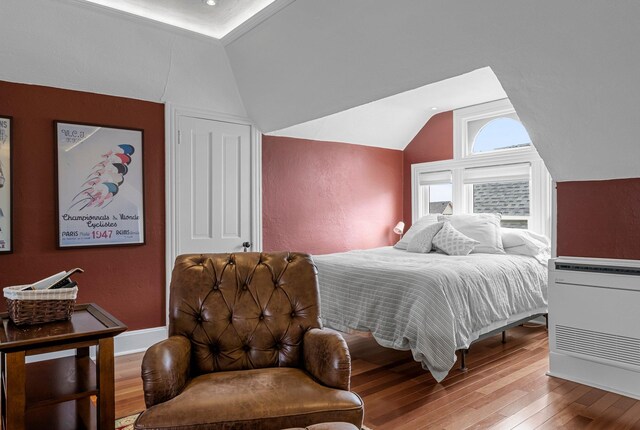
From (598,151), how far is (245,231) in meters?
3.12

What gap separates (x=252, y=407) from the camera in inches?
63.1

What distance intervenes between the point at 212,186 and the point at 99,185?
3.31ft

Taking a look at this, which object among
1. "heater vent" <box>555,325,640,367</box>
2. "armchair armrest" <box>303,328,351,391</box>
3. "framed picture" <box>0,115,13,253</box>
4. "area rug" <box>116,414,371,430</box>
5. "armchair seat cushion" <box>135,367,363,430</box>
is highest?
"framed picture" <box>0,115,13,253</box>

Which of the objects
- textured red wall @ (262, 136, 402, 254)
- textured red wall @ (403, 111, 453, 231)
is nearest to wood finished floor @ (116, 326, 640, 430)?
textured red wall @ (262, 136, 402, 254)

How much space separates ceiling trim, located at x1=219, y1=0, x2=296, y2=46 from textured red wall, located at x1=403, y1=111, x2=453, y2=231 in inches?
118

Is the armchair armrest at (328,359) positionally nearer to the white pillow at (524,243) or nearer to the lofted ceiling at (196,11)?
the lofted ceiling at (196,11)

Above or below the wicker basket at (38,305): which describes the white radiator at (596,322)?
below

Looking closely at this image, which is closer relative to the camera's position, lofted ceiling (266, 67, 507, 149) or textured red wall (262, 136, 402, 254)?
lofted ceiling (266, 67, 507, 149)

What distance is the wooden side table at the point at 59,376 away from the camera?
1704mm

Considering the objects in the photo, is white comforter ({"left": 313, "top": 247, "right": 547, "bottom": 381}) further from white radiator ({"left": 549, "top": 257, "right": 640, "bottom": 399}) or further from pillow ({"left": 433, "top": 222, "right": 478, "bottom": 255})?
white radiator ({"left": 549, "top": 257, "right": 640, "bottom": 399})

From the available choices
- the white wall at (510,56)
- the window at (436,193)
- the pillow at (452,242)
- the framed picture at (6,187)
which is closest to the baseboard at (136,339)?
the framed picture at (6,187)

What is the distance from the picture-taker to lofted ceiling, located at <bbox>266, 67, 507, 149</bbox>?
462cm

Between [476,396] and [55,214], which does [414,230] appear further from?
[55,214]

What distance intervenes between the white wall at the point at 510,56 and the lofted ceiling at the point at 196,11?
158mm
